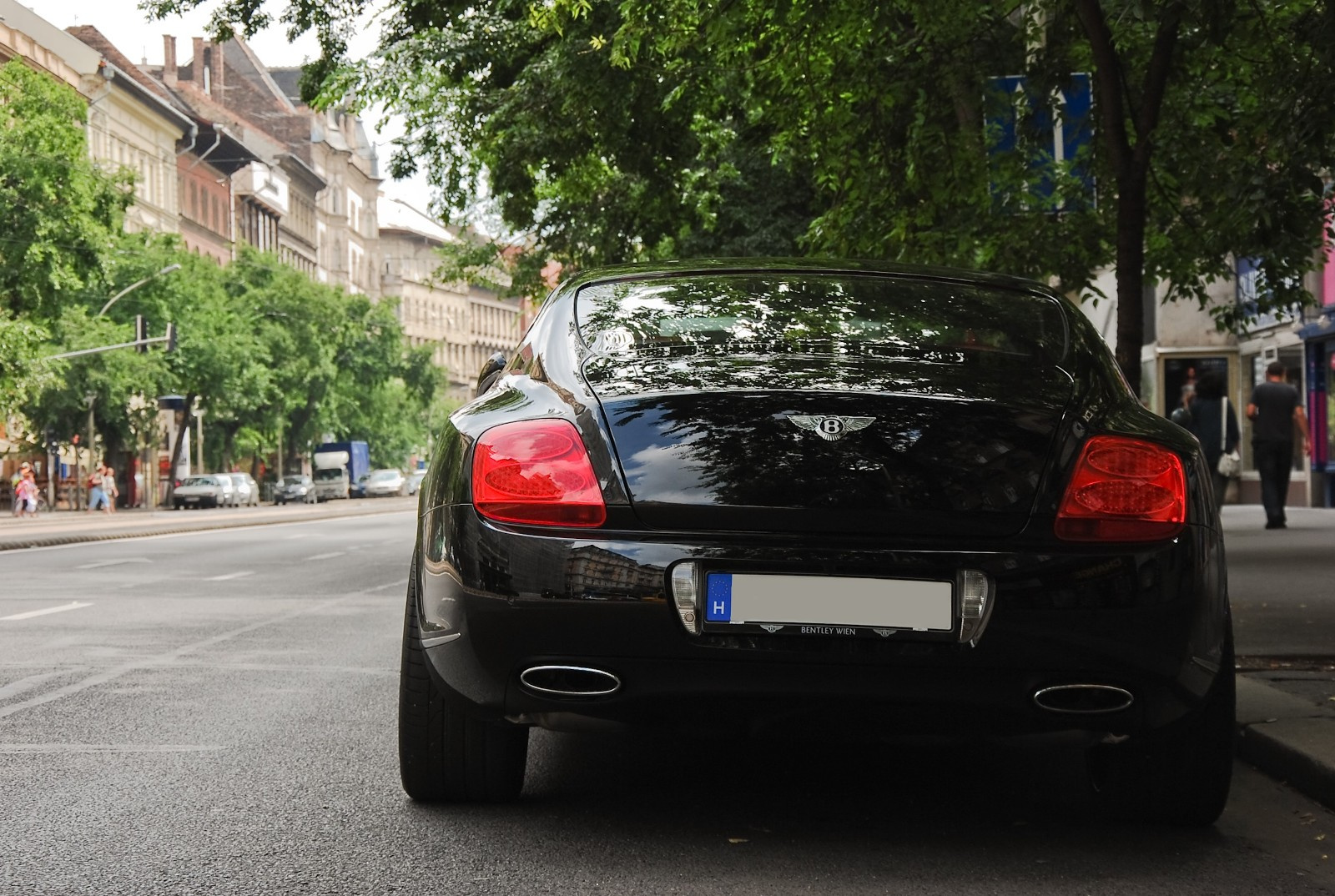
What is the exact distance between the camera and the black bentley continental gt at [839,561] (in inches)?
181

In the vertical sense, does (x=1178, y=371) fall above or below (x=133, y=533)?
above

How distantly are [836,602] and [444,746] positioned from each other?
4.09 ft

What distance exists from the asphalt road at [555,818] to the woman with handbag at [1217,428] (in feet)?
42.1

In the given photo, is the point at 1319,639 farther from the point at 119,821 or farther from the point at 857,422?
the point at 119,821

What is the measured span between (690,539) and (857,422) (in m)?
0.48

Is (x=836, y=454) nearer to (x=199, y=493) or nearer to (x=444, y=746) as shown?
(x=444, y=746)

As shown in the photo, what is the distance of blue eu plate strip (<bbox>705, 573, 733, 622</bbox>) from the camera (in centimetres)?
→ 461

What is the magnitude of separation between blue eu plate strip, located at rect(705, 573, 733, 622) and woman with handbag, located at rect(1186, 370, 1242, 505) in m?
15.5

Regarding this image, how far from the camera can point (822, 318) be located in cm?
533

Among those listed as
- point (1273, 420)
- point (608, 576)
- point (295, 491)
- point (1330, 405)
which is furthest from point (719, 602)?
point (295, 491)

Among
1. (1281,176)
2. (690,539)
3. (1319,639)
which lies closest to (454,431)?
(690,539)

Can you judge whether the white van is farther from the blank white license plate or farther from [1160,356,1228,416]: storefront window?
the blank white license plate

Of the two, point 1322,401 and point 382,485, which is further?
point 382,485

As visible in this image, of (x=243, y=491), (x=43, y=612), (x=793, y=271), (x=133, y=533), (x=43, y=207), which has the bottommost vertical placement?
(x=243, y=491)
